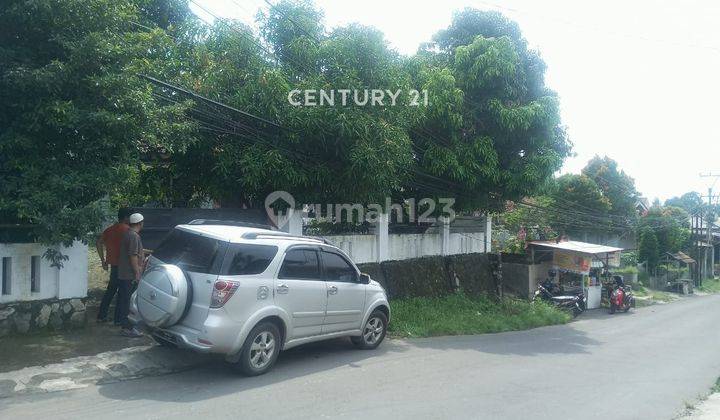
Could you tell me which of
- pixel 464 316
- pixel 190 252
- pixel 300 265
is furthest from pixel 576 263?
pixel 190 252

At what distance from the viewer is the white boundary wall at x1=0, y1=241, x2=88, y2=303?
7.09 metres

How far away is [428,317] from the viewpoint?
11.7m

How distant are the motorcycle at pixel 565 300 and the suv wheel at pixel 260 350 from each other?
12.5 m

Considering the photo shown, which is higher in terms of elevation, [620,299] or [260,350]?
[260,350]

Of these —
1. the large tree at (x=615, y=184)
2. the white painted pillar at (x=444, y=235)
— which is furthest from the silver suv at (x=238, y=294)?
the large tree at (x=615, y=184)

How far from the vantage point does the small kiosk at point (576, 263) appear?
19.6 metres

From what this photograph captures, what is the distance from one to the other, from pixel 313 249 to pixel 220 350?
6.42ft

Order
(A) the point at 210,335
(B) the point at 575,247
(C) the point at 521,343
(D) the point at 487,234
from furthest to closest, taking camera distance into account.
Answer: (B) the point at 575,247, (D) the point at 487,234, (C) the point at 521,343, (A) the point at 210,335

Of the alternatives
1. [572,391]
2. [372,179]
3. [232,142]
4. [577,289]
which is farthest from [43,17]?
[577,289]

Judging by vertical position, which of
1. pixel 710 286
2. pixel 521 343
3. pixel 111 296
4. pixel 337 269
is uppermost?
pixel 337 269

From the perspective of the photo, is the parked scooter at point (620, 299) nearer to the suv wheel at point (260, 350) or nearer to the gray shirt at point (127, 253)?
the suv wheel at point (260, 350)

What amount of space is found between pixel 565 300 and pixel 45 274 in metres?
15.0

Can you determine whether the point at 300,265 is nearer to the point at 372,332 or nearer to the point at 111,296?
the point at 372,332

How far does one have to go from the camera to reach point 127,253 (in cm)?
770
